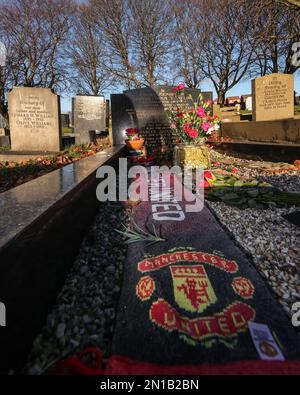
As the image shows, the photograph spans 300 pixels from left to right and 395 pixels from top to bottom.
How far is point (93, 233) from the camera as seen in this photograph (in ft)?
8.41

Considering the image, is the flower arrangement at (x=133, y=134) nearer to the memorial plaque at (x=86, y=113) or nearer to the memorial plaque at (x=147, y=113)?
the memorial plaque at (x=147, y=113)

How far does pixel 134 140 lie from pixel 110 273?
5.09 metres

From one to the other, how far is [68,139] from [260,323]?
12.8m

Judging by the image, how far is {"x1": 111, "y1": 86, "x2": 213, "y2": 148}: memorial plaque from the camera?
23.5 feet

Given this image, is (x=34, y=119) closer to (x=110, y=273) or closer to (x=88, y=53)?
(x=110, y=273)

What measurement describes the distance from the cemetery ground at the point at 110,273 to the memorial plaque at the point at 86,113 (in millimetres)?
10665

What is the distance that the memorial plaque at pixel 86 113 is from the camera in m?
13.1

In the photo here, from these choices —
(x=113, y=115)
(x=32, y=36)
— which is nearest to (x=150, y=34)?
Answer: (x=32, y=36)

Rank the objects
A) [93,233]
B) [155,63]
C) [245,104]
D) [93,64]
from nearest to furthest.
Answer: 1. [93,233]
2. [155,63]
3. [93,64]
4. [245,104]

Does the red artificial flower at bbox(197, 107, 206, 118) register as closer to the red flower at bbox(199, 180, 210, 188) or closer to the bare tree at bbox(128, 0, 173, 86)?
the red flower at bbox(199, 180, 210, 188)

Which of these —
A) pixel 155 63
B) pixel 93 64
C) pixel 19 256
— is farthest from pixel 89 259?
pixel 93 64

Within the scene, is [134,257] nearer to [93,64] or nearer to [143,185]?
[143,185]
